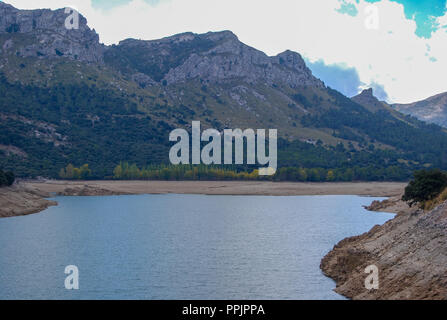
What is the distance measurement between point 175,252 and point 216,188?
275ft

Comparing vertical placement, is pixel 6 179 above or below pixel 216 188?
above

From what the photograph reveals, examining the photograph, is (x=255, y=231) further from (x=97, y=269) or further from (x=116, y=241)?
(x=97, y=269)

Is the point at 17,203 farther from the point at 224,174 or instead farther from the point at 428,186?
the point at 224,174

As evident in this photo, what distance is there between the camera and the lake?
31.3 metres

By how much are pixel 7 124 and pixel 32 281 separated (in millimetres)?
124374

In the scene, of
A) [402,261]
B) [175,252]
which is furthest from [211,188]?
[402,261]

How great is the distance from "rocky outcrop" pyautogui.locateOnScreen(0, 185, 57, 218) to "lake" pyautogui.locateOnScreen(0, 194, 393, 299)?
2386mm

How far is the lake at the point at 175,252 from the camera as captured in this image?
31.3m

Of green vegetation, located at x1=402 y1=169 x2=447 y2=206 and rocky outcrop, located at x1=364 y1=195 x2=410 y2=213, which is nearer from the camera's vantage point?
green vegetation, located at x1=402 y1=169 x2=447 y2=206

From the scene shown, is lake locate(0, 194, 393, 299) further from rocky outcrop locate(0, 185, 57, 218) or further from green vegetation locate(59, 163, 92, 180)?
green vegetation locate(59, 163, 92, 180)

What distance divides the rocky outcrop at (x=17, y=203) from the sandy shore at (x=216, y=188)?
1029 inches

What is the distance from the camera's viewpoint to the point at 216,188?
12731 cm

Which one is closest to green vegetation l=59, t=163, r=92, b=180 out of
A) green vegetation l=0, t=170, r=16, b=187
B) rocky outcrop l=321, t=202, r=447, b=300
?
green vegetation l=0, t=170, r=16, b=187
